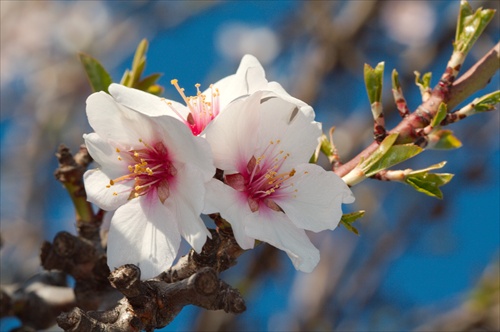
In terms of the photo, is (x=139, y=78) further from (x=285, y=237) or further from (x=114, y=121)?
(x=285, y=237)

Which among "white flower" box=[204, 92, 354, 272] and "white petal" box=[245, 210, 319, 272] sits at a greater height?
"white flower" box=[204, 92, 354, 272]

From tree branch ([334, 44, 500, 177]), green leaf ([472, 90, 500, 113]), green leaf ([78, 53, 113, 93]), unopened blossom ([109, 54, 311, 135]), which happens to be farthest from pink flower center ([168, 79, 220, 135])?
green leaf ([472, 90, 500, 113])

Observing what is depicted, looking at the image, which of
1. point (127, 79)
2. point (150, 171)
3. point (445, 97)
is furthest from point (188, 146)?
point (127, 79)

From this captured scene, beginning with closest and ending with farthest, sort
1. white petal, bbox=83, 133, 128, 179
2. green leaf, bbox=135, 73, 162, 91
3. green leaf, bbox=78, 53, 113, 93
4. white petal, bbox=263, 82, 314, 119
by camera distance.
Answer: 1. white petal, bbox=263, 82, 314, 119
2. white petal, bbox=83, 133, 128, 179
3. green leaf, bbox=78, 53, 113, 93
4. green leaf, bbox=135, 73, 162, 91

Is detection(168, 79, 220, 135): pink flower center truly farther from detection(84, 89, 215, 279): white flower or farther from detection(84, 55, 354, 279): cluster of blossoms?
detection(84, 89, 215, 279): white flower

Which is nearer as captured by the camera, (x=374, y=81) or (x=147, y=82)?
(x=374, y=81)

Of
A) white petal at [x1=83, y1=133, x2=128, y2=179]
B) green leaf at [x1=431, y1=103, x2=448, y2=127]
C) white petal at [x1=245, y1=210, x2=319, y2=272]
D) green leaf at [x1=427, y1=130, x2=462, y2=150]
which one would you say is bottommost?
white petal at [x1=245, y1=210, x2=319, y2=272]
